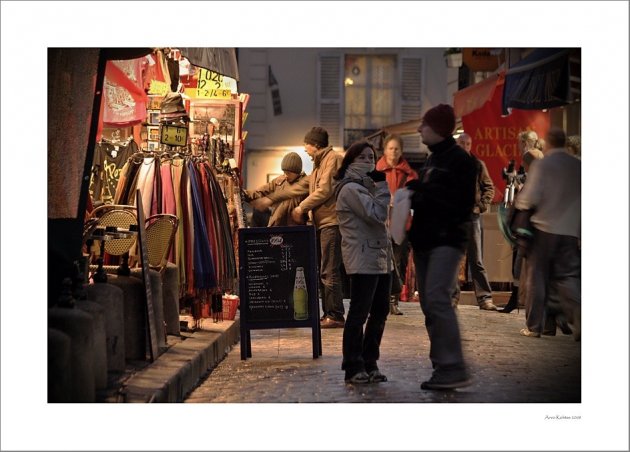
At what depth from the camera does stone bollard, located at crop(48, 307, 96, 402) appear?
234 inches

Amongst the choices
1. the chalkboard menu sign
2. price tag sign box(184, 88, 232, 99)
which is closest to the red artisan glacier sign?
price tag sign box(184, 88, 232, 99)

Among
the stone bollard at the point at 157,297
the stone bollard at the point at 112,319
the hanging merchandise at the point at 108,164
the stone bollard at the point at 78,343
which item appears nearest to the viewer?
the stone bollard at the point at 78,343

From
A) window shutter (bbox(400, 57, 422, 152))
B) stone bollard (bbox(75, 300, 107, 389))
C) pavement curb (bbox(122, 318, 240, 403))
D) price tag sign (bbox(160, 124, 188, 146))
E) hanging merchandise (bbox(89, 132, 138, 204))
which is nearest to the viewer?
stone bollard (bbox(75, 300, 107, 389))

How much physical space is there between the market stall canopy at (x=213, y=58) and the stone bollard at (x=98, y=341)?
7.40 feet

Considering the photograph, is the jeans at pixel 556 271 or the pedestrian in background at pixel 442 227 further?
the jeans at pixel 556 271

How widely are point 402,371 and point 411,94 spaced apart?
1458 centimetres

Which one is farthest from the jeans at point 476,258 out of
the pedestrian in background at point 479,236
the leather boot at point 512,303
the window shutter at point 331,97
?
the window shutter at point 331,97

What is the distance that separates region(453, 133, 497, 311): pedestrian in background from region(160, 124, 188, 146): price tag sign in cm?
290

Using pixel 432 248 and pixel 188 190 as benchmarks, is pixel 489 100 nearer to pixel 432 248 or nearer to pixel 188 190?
pixel 188 190

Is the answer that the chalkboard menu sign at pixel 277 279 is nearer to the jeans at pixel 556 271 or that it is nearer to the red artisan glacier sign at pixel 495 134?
the jeans at pixel 556 271

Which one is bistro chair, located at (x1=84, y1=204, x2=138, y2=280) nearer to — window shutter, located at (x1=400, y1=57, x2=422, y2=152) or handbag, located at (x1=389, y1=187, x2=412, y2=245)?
handbag, located at (x1=389, y1=187, x2=412, y2=245)

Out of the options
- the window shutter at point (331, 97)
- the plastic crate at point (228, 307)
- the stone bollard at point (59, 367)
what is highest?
the window shutter at point (331, 97)

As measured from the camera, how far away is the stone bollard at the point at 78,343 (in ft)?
19.5
